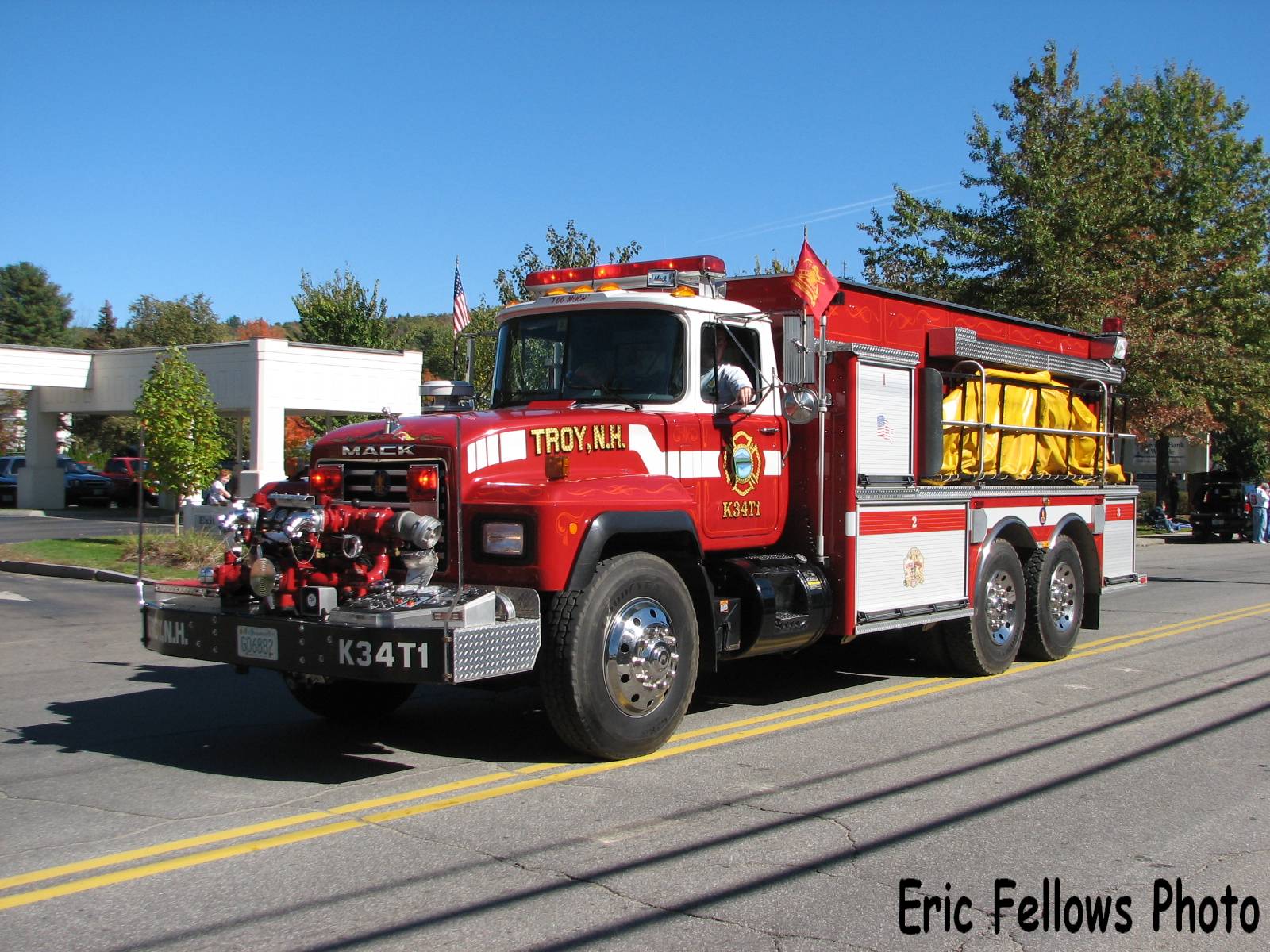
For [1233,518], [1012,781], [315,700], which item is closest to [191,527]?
[315,700]

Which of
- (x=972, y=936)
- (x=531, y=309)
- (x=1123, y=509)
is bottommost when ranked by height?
(x=972, y=936)

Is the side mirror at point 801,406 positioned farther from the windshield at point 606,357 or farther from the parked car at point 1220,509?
the parked car at point 1220,509

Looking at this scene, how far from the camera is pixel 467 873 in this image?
4.86m

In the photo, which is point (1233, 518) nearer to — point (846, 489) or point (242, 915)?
point (846, 489)

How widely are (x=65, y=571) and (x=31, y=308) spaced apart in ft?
267

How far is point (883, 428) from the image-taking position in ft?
29.1

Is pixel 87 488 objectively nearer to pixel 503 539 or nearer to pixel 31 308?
pixel 503 539

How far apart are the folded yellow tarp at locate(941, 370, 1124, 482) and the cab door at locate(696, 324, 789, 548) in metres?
2.10

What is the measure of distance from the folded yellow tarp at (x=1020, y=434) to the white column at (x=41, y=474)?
100.0 feet

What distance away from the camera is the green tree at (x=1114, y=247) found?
2527 centimetres

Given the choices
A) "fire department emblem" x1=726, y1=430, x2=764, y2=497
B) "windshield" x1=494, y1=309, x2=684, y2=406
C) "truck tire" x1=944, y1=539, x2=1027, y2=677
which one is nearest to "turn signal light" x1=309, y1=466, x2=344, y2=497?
"windshield" x1=494, y1=309, x2=684, y2=406

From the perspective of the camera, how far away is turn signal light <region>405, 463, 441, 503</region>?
21.2 ft

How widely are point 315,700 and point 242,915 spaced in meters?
3.35

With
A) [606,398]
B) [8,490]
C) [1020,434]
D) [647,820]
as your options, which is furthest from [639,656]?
[8,490]
